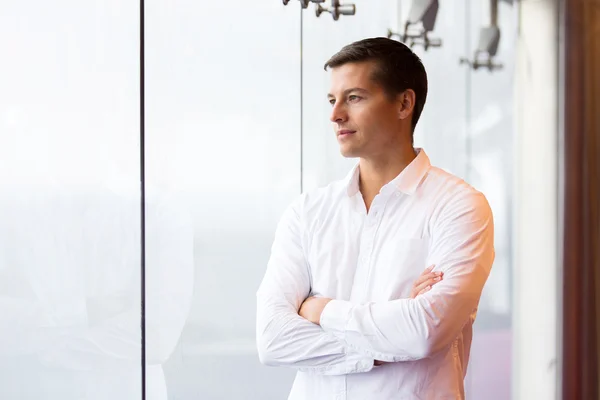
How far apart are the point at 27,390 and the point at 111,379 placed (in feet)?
0.74

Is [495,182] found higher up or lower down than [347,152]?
lower down

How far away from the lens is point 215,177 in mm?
2402

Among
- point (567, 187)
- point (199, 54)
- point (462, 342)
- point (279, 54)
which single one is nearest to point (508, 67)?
point (567, 187)

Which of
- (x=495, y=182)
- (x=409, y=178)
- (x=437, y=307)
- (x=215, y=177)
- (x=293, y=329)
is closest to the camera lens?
(x=437, y=307)

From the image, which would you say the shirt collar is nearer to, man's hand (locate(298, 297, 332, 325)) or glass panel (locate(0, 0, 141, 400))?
man's hand (locate(298, 297, 332, 325))

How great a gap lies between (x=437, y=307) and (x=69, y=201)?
3.18ft

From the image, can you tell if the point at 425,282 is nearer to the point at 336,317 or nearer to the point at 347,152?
the point at 336,317

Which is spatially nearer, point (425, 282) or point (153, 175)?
point (425, 282)

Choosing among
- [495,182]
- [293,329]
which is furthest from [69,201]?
[495,182]

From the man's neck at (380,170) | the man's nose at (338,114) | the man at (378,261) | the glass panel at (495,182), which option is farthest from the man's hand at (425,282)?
the glass panel at (495,182)

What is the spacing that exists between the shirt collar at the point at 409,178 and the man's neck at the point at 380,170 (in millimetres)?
24

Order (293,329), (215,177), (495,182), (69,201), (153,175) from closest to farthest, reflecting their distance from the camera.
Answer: (293,329), (69,201), (153,175), (215,177), (495,182)

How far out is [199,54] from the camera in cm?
237

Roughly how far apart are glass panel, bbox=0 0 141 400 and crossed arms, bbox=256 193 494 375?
490mm
